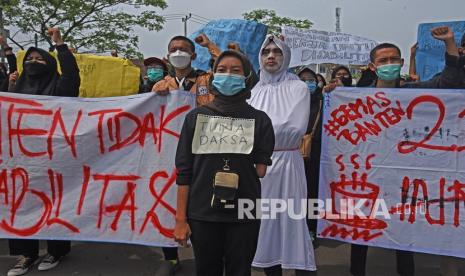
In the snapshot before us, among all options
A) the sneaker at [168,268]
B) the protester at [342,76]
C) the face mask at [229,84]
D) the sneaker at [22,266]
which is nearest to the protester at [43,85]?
the sneaker at [22,266]

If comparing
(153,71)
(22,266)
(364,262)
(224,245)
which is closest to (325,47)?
(153,71)

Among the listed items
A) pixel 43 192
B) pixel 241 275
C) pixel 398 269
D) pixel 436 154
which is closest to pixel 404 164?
pixel 436 154

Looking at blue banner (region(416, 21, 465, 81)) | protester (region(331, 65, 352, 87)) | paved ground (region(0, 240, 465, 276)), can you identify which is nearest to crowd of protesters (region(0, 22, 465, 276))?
paved ground (region(0, 240, 465, 276))

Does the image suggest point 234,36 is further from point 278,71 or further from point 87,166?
point 87,166

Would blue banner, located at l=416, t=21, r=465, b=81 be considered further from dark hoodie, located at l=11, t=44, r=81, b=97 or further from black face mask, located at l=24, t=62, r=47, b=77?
black face mask, located at l=24, t=62, r=47, b=77

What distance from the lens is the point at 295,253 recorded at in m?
3.00

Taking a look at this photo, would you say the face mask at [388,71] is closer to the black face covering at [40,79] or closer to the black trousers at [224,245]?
the black trousers at [224,245]

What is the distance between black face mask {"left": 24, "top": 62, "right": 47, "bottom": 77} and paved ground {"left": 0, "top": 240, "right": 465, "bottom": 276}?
5.28 feet

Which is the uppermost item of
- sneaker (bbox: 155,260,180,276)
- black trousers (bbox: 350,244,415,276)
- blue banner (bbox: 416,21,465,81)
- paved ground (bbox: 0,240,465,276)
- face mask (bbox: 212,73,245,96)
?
blue banner (bbox: 416,21,465,81)

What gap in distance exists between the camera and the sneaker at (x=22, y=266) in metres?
3.44

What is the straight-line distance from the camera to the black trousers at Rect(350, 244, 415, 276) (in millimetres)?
3422

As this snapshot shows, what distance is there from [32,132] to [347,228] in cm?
262

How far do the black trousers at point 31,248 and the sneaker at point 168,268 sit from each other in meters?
0.87

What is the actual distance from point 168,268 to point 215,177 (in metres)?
1.72
